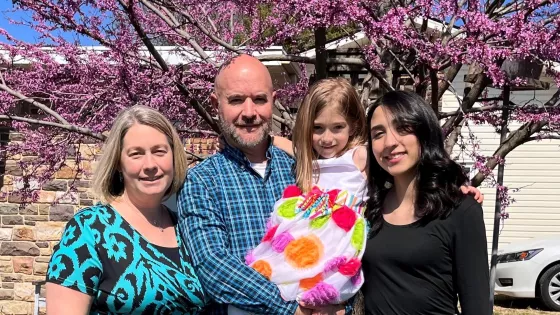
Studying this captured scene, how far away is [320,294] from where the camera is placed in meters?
2.25

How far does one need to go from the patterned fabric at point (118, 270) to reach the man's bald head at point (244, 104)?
23.5 inches

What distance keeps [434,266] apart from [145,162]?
120 centimetres

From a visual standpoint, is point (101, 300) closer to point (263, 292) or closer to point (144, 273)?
point (144, 273)

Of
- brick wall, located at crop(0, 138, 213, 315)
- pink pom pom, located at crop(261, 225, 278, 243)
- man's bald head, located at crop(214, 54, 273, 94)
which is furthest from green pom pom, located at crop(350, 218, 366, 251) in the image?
brick wall, located at crop(0, 138, 213, 315)

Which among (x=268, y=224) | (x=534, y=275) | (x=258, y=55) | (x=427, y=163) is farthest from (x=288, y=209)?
(x=534, y=275)

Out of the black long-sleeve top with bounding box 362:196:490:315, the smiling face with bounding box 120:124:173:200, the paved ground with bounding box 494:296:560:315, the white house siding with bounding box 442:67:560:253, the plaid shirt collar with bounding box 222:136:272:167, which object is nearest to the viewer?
the black long-sleeve top with bounding box 362:196:490:315

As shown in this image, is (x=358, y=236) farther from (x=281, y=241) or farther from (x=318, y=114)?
(x=318, y=114)

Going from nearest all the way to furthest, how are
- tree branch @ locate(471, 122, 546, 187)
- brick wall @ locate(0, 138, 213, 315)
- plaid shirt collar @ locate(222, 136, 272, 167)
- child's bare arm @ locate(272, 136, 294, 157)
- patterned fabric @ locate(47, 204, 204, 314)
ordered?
1. patterned fabric @ locate(47, 204, 204, 314)
2. plaid shirt collar @ locate(222, 136, 272, 167)
3. child's bare arm @ locate(272, 136, 294, 157)
4. tree branch @ locate(471, 122, 546, 187)
5. brick wall @ locate(0, 138, 213, 315)

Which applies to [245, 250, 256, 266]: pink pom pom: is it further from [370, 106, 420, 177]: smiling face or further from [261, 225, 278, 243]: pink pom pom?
[370, 106, 420, 177]: smiling face

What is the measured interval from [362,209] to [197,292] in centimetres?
81

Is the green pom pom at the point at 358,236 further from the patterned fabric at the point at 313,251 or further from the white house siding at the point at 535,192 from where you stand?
the white house siding at the point at 535,192

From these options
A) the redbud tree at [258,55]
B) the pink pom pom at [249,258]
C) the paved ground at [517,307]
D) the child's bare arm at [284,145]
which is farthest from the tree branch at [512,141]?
the paved ground at [517,307]

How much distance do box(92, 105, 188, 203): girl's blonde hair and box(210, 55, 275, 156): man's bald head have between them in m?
0.25

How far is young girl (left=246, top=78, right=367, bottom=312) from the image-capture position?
7.55ft
